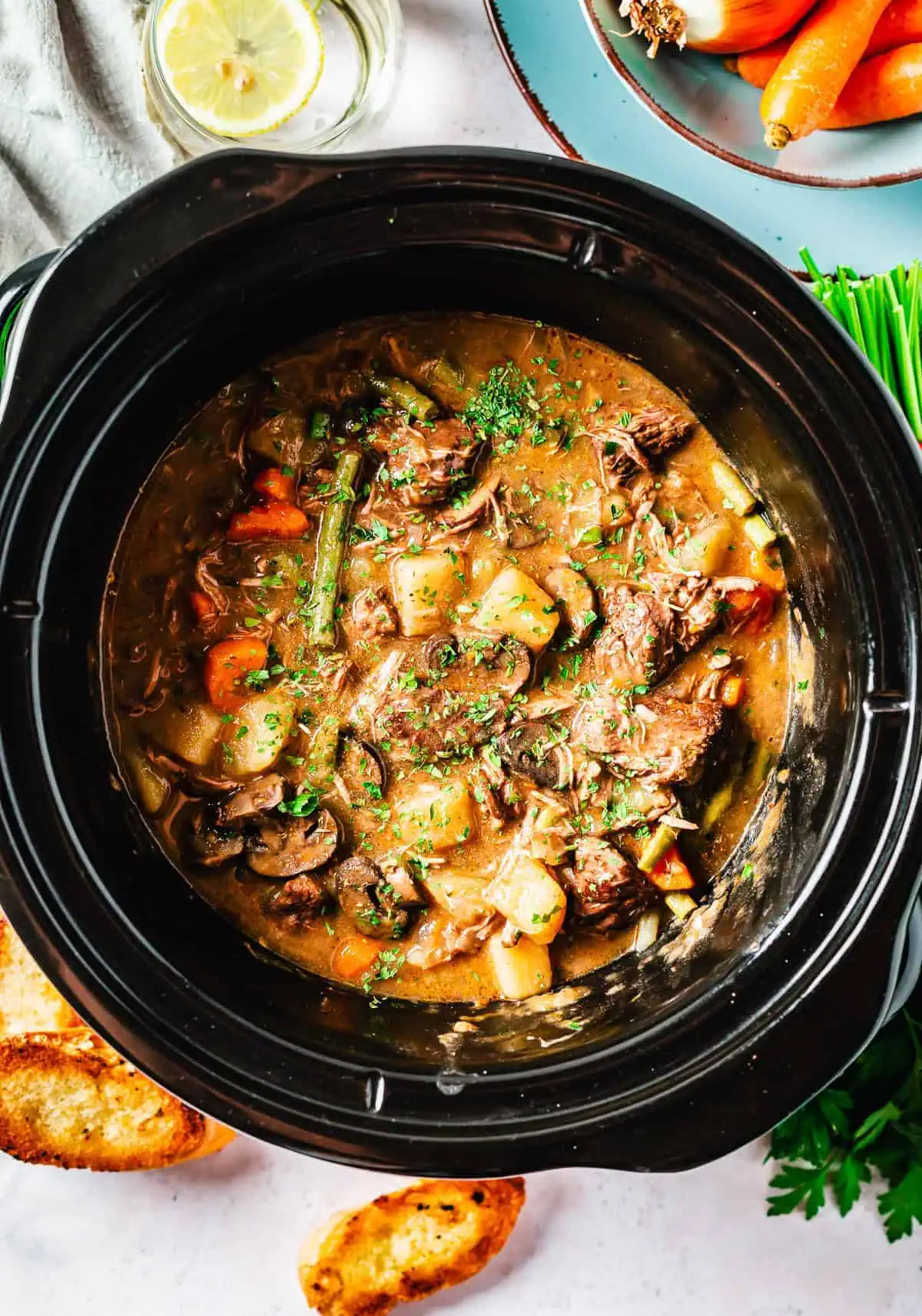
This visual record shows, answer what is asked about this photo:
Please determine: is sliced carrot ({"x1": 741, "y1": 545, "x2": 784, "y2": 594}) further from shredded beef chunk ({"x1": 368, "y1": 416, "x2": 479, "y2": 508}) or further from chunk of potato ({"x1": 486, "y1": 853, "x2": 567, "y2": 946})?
chunk of potato ({"x1": 486, "y1": 853, "x2": 567, "y2": 946})

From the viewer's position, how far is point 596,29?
10.4 ft

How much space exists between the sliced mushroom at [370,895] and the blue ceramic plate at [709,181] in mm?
2002

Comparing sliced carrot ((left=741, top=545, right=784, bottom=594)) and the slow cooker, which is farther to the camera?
sliced carrot ((left=741, top=545, right=784, bottom=594))

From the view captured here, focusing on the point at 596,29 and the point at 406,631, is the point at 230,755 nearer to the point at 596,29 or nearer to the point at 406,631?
the point at 406,631

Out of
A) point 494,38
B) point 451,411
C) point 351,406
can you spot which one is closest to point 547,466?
point 451,411

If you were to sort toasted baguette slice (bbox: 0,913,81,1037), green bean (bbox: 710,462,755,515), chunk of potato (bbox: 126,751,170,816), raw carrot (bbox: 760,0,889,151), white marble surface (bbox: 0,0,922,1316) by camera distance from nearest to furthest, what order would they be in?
1. chunk of potato (bbox: 126,751,170,816)
2. green bean (bbox: 710,462,755,515)
3. raw carrot (bbox: 760,0,889,151)
4. toasted baguette slice (bbox: 0,913,81,1037)
5. white marble surface (bbox: 0,0,922,1316)

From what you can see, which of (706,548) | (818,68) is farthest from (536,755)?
(818,68)

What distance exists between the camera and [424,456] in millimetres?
3039

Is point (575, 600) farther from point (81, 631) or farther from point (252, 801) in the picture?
point (81, 631)

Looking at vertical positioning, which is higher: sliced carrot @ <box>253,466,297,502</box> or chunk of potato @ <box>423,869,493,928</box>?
sliced carrot @ <box>253,466,297,502</box>

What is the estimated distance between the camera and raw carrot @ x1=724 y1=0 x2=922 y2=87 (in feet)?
11.0

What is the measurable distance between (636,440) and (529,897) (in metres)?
1.18

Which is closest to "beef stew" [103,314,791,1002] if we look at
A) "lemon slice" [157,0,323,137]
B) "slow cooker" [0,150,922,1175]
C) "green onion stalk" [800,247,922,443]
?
"slow cooker" [0,150,922,1175]

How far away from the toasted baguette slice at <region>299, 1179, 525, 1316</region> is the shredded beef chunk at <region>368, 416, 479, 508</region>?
186 centimetres
